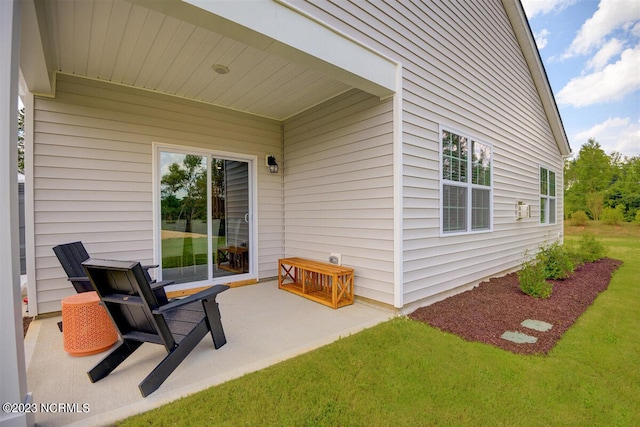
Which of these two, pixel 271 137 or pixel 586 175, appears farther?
pixel 586 175

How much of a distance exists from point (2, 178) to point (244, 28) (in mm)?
1797

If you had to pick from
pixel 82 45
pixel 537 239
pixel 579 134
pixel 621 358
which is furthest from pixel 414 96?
pixel 579 134

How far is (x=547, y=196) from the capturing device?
26.8ft

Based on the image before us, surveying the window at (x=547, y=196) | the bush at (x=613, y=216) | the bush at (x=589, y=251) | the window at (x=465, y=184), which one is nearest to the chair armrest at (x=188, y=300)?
the window at (x=465, y=184)

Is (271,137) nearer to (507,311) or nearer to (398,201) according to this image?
(398,201)

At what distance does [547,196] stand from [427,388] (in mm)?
8434

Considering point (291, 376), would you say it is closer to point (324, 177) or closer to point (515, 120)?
point (324, 177)

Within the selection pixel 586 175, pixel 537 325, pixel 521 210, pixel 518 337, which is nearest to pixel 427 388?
pixel 518 337

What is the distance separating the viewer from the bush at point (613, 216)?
55.2ft

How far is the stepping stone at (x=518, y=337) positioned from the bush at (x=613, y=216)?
2014 centimetres

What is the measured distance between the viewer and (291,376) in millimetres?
2238

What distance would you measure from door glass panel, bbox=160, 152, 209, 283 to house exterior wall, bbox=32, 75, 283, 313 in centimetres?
23

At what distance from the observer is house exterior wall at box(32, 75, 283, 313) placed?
137 inches

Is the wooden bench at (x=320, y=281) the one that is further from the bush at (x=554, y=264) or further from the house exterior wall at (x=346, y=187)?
the bush at (x=554, y=264)
